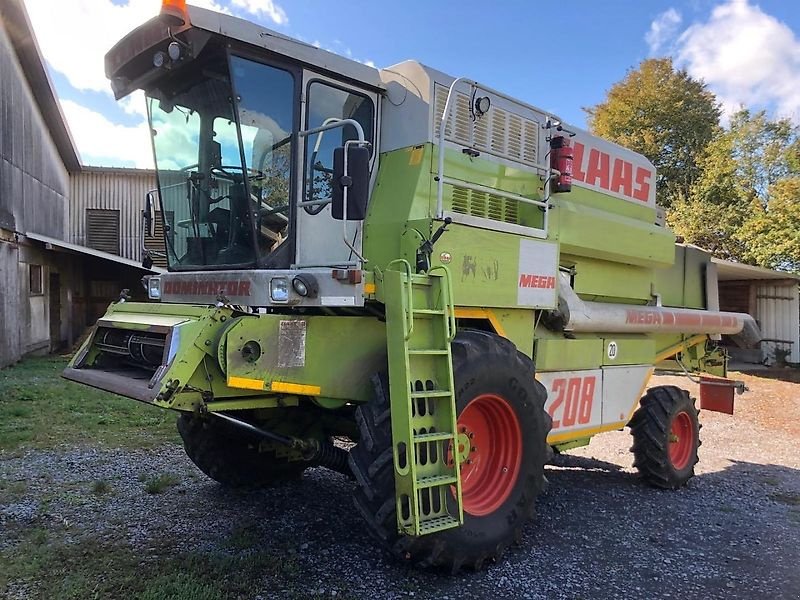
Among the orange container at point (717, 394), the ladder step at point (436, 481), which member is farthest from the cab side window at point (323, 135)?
the orange container at point (717, 394)

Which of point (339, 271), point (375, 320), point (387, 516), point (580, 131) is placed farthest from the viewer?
point (580, 131)

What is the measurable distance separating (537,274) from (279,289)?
2012mm

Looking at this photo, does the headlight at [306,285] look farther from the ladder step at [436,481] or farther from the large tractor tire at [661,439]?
the large tractor tire at [661,439]

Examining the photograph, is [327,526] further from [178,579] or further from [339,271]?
[339,271]

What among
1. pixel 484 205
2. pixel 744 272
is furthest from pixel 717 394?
pixel 744 272

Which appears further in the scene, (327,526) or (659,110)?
(659,110)

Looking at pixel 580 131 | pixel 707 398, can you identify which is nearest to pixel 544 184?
pixel 580 131

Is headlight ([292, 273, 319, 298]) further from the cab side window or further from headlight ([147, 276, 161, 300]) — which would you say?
headlight ([147, 276, 161, 300])

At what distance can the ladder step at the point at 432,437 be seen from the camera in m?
3.41

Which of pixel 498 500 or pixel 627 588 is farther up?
pixel 498 500

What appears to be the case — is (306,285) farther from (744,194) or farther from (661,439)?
(744,194)

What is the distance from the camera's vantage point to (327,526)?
4.58 meters

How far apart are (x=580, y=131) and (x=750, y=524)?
137 inches

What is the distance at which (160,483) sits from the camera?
536cm
